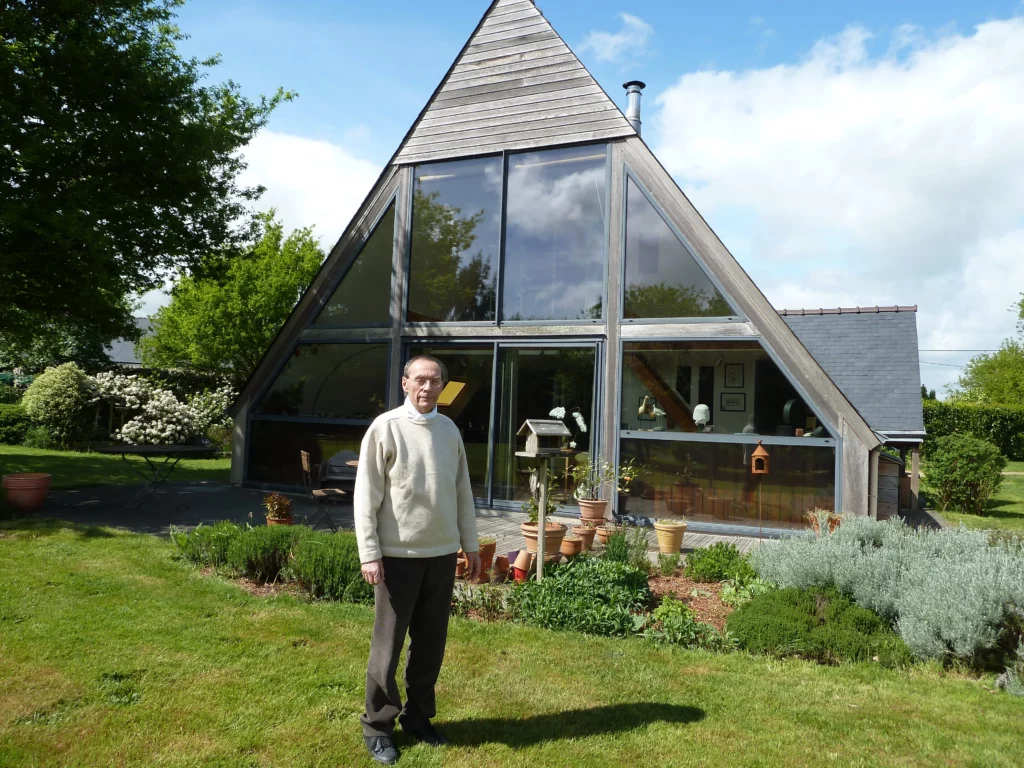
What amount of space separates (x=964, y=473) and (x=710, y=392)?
5.78 meters

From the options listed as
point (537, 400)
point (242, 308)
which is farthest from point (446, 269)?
point (242, 308)

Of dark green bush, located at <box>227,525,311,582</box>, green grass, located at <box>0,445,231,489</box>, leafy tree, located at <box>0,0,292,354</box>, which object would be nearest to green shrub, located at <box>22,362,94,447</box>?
green grass, located at <box>0,445,231,489</box>

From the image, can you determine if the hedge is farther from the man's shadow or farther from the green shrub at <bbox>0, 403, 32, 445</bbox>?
the green shrub at <bbox>0, 403, 32, 445</bbox>

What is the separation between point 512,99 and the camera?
1057cm

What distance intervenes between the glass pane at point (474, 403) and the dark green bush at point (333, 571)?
4716mm

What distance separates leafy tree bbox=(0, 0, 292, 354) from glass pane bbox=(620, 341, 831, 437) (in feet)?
23.2

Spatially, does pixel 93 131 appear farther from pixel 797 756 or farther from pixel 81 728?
pixel 797 756

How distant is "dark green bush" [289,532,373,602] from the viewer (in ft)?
18.1

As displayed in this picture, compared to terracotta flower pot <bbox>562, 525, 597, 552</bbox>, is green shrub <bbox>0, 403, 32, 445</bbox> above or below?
above

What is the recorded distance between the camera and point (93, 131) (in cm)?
970

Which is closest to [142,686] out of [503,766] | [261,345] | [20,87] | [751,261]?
[503,766]

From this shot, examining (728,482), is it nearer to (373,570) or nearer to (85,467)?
(373,570)

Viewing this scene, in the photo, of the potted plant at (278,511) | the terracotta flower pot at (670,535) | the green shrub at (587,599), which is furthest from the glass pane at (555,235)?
the green shrub at (587,599)

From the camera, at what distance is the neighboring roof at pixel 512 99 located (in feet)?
33.0
